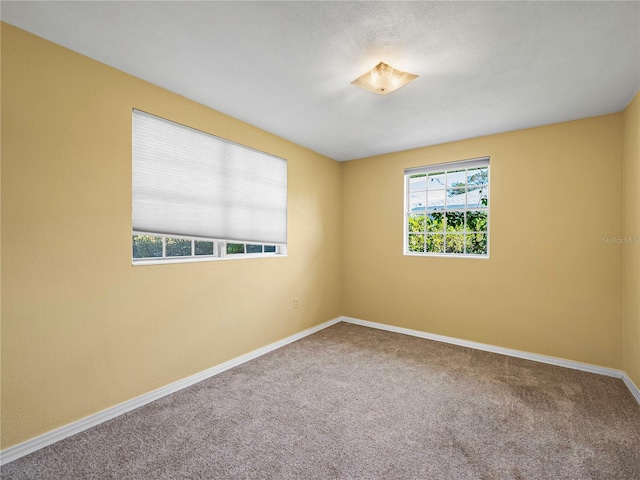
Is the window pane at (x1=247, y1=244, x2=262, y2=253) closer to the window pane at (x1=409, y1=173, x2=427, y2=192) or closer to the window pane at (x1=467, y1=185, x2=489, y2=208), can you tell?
the window pane at (x1=409, y1=173, x2=427, y2=192)

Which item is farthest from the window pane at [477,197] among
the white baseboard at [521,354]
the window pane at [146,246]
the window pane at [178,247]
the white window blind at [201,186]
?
the window pane at [146,246]

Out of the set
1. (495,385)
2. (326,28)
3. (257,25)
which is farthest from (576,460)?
(257,25)

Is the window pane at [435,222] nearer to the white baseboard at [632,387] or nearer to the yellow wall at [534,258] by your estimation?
the yellow wall at [534,258]

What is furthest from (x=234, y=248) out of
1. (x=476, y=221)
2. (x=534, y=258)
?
(x=534, y=258)

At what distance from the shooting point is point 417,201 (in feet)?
13.6

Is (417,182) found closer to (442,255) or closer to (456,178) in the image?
(456,178)

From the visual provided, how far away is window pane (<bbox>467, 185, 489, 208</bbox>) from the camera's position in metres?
3.65

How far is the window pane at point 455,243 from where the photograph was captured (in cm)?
388

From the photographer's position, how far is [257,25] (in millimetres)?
1729

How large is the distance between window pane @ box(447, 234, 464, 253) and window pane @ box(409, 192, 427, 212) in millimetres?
548

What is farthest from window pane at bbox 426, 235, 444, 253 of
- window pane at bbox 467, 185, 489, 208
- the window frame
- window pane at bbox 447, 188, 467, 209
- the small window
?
the small window

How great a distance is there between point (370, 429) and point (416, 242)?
2.70 meters

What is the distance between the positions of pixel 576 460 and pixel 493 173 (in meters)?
2.77

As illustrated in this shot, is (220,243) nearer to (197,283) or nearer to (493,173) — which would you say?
(197,283)
